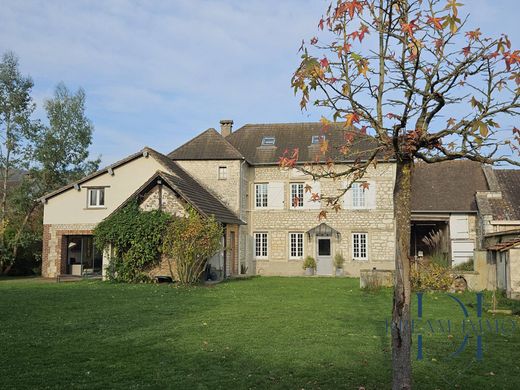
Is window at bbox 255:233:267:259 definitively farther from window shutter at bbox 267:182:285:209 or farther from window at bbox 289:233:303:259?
window shutter at bbox 267:182:285:209

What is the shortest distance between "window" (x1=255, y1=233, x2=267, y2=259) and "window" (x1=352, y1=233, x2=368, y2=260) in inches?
195

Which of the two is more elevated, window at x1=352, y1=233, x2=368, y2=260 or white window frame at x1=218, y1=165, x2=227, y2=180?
white window frame at x1=218, y1=165, x2=227, y2=180

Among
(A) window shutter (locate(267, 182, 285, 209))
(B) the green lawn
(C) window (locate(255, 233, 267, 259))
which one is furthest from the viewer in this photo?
(C) window (locate(255, 233, 267, 259))

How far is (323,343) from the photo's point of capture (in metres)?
8.55

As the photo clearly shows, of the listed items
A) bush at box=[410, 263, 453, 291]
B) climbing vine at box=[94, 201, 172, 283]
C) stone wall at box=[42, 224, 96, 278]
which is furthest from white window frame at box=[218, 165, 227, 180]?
bush at box=[410, 263, 453, 291]

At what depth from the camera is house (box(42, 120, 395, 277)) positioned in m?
25.8

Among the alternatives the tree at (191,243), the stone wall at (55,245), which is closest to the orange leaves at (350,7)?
the tree at (191,243)

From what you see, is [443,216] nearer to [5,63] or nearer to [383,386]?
[383,386]

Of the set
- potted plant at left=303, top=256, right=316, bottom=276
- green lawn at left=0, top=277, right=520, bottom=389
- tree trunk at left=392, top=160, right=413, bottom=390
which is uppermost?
tree trunk at left=392, top=160, right=413, bottom=390

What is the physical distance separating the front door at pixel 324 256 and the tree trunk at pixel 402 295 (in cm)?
2272

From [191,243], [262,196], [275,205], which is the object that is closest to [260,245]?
[275,205]

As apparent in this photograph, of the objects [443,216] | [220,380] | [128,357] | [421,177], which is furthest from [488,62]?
[421,177]

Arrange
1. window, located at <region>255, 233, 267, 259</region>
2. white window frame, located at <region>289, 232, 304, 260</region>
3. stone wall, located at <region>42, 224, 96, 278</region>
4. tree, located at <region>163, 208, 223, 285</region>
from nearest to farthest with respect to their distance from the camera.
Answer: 1. tree, located at <region>163, 208, 223, 285</region>
2. stone wall, located at <region>42, 224, 96, 278</region>
3. white window frame, located at <region>289, 232, 304, 260</region>
4. window, located at <region>255, 233, 267, 259</region>

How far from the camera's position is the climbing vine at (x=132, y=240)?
20.7 meters
